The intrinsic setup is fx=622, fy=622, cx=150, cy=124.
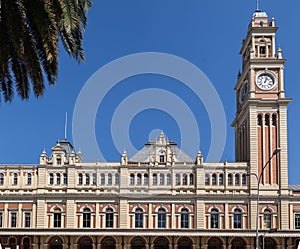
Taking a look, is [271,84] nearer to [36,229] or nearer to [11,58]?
[36,229]

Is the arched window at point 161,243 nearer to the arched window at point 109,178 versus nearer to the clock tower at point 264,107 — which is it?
the arched window at point 109,178

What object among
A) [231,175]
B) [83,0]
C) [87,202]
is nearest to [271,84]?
[231,175]

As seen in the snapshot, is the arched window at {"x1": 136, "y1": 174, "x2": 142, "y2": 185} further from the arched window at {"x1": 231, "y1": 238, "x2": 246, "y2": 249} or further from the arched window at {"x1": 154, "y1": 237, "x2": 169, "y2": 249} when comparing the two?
the arched window at {"x1": 231, "y1": 238, "x2": 246, "y2": 249}

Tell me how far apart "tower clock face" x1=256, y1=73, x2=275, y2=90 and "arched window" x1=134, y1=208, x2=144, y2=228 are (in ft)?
71.4

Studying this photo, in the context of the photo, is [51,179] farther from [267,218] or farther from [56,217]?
[267,218]

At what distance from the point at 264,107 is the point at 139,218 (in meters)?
20.8

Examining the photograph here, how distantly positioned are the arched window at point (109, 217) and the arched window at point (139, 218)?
117 inches

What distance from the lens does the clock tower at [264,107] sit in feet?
250

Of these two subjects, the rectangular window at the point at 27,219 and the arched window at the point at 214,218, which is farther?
the rectangular window at the point at 27,219

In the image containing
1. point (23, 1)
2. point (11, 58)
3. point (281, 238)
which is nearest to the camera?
point (23, 1)

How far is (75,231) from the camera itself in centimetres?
7544

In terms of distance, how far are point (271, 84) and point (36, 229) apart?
112 feet

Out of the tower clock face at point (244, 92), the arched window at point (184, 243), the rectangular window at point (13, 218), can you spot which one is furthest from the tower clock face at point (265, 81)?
the rectangular window at point (13, 218)

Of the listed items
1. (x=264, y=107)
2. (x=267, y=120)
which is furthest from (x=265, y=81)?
(x=267, y=120)
